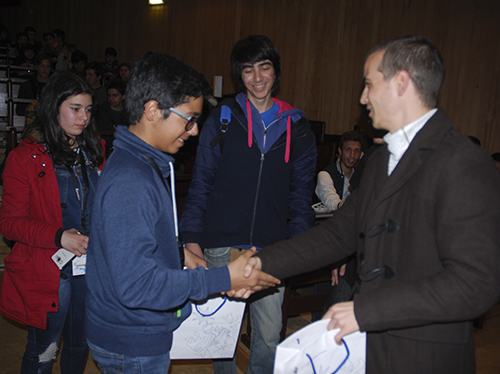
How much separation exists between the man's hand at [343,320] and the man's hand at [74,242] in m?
1.03

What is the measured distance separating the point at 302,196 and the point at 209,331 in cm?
74

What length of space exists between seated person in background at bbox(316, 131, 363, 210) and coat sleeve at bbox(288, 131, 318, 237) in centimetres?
121

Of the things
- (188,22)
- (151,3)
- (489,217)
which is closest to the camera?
(489,217)

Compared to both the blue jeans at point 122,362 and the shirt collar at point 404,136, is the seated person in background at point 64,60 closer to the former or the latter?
the blue jeans at point 122,362

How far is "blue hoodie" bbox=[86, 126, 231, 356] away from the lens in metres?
1.01

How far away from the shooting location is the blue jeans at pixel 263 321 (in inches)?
69.8

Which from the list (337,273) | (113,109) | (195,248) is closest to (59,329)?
(195,248)

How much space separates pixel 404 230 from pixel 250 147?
0.90m

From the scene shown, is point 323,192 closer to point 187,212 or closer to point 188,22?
point 187,212

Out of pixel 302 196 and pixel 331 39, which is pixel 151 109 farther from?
pixel 331 39

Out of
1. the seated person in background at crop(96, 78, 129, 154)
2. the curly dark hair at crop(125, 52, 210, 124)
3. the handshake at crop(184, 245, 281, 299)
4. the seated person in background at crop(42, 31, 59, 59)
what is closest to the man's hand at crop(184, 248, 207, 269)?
the handshake at crop(184, 245, 281, 299)

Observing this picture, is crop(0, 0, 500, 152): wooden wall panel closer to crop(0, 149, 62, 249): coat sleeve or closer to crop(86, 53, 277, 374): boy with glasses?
crop(86, 53, 277, 374): boy with glasses

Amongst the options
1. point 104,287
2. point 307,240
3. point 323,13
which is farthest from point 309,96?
point 104,287

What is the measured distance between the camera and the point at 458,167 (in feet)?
3.04
